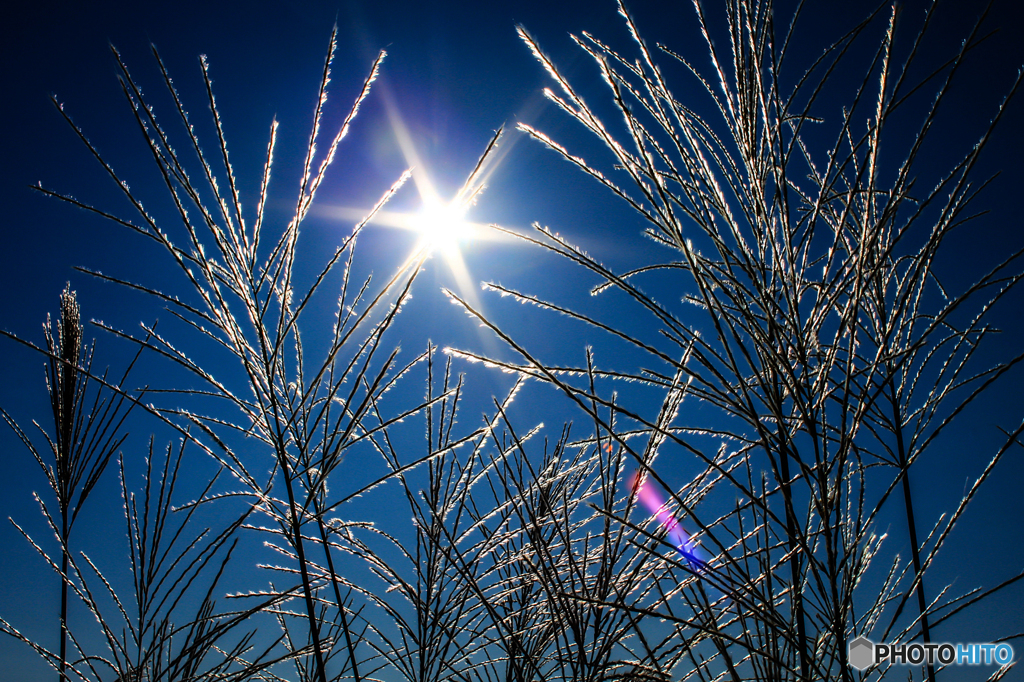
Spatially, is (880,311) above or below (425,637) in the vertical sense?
above

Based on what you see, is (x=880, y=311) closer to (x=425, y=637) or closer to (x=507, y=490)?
(x=507, y=490)

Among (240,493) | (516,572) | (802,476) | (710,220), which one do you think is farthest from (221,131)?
(516,572)

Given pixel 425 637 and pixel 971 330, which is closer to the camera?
pixel 971 330

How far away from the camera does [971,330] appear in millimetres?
1154

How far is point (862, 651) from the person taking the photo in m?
1.32

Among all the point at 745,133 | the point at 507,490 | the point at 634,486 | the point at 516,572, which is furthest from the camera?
the point at 516,572

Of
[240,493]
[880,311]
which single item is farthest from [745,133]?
[240,493]

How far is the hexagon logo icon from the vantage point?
1.29 metres

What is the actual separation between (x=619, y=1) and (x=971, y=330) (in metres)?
1.01

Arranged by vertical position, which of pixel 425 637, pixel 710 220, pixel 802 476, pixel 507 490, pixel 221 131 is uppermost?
pixel 221 131

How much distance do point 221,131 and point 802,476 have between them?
118 centimetres

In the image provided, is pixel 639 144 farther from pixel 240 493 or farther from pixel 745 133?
pixel 240 493

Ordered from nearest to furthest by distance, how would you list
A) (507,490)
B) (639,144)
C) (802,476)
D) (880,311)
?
(639,144)
(802,476)
(880,311)
(507,490)

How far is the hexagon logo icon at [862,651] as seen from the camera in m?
1.29
